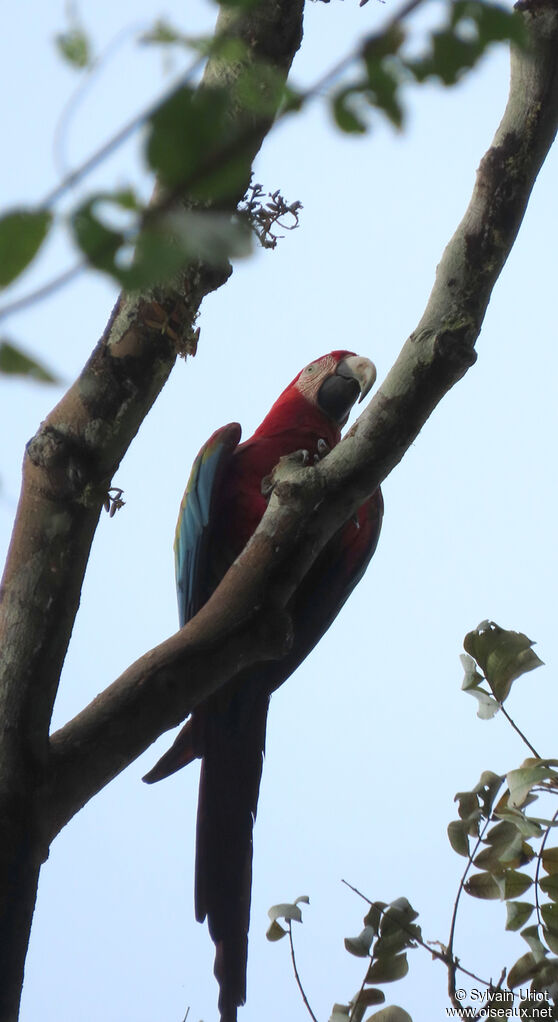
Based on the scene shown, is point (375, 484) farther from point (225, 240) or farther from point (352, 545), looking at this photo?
point (225, 240)

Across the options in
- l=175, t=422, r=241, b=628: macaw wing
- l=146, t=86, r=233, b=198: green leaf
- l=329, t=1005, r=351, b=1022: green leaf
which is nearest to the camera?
l=146, t=86, r=233, b=198: green leaf

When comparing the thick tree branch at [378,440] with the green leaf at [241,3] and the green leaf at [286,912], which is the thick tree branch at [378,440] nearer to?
the green leaf at [286,912]

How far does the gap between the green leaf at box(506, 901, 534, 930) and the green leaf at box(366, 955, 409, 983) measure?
21 centimetres

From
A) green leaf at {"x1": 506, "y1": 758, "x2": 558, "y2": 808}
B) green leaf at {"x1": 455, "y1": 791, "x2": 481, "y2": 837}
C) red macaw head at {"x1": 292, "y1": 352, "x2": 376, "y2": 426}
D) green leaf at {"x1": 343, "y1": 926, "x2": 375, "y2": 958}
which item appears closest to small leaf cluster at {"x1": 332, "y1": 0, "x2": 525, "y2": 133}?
green leaf at {"x1": 506, "y1": 758, "x2": 558, "y2": 808}

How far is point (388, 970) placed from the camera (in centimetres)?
156

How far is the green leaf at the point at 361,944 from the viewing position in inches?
61.6

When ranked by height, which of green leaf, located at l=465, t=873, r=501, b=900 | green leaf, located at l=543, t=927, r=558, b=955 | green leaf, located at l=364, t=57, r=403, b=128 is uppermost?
green leaf, located at l=364, t=57, r=403, b=128

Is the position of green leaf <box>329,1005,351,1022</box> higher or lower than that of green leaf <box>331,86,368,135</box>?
lower

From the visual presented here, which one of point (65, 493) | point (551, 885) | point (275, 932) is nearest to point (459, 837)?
point (551, 885)

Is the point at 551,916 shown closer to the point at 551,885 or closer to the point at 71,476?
the point at 551,885

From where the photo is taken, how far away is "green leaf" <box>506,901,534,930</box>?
145cm

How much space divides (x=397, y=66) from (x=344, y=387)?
237cm

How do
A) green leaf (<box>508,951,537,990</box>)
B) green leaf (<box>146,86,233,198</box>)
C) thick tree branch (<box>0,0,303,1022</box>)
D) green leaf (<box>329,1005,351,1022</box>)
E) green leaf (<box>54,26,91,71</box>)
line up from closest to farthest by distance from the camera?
green leaf (<box>146,86,233,198</box>) → green leaf (<box>54,26,91,71</box>) → thick tree branch (<box>0,0,303,1022</box>) → green leaf (<box>508,951,537,990</box>) → green leaf (<box>329,1005,351,1022</box>)

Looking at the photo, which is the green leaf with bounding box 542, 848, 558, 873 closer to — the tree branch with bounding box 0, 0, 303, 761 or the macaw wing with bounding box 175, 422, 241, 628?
the tree branch with bounding box 0, 0, 303, 761
